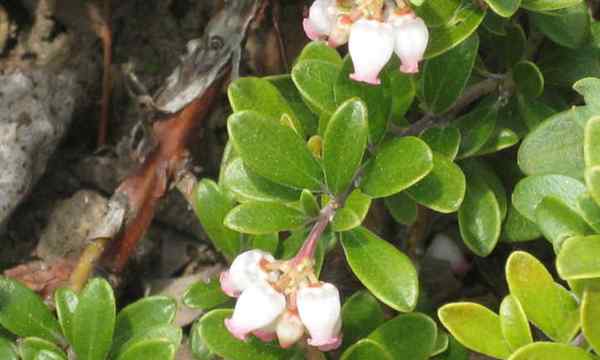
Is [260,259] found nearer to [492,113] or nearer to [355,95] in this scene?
[355,95]

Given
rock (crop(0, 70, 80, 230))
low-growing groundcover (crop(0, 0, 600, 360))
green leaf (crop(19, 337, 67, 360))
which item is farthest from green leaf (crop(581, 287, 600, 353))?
rock (crop(0, 70, 80, 230))

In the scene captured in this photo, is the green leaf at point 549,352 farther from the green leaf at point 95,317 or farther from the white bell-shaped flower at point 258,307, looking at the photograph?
the green leaf at point 95,317

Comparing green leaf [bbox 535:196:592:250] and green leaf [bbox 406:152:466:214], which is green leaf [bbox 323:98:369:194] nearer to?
green leaf [bbox 406:152:466:214]

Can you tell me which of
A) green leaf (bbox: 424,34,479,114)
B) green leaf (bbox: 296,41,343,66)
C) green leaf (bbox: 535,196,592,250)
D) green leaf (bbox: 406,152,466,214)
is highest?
green leaf (bbox: 296,41,343,66)

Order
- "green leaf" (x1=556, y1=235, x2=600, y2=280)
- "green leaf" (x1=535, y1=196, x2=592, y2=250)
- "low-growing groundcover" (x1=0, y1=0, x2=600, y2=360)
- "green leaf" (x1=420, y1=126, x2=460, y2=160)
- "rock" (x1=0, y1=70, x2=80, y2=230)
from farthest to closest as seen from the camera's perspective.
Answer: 1. "rock" (x1=0, y1=70, x2=80, y2=230)
2. "green leaf" (x1=420, y1=126, x2=460, y2=160)
3. "green leaf" (x1=535, y1=196, x2=592, y2=250)
4. "low-growing groundcover" (x1=0, y1=0, x2=600, y2=360)
5. "green leaf" (x1=556, y1=235, x2=600, y2=280)

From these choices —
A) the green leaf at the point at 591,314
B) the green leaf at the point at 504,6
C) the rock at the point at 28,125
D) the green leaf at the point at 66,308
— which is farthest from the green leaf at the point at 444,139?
the rock at the point at 28,125

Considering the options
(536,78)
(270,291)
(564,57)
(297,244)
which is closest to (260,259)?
(270,291)
